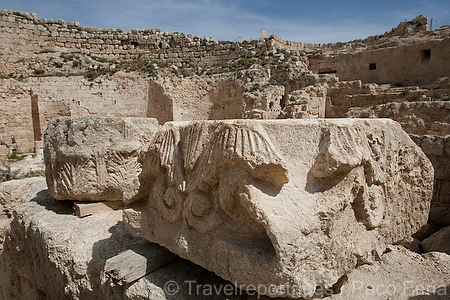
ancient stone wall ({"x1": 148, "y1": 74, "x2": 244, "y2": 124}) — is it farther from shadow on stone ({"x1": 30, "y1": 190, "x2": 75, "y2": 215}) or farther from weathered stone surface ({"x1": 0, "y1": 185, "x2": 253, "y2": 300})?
weathered stone surface ({"x1": 0, "y1": 185, "x2": 253, "y2": 300})

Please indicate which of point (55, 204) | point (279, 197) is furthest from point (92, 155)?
point (279, 197)

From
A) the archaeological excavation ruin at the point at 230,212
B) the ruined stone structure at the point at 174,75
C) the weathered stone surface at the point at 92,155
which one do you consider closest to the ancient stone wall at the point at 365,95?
→ the ruined stone structure at the point at 174,75

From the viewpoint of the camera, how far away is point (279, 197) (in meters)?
1.71

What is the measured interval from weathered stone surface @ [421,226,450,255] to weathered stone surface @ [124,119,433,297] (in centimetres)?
118

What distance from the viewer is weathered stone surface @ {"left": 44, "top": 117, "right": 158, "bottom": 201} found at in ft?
10.3

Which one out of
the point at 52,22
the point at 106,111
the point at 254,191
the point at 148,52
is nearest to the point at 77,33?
the point at 52,22

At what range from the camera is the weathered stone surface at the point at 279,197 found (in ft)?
5.37

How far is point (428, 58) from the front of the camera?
11031 mm

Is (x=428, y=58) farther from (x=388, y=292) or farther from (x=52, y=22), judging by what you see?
(x=52, y=22)

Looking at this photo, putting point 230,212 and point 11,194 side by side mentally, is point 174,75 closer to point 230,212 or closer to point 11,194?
point 11,194

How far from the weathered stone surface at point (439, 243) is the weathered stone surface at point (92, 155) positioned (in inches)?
123

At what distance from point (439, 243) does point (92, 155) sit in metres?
3.65

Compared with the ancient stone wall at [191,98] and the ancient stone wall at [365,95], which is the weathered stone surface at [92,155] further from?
the ancient stone wall at [191,98]

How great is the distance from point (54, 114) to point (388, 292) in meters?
11.0
